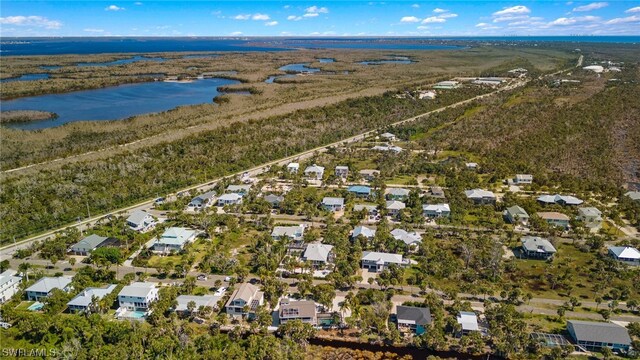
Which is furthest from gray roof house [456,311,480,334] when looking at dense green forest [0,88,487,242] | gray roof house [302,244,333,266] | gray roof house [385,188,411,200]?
dense green forest [0,88,487,242]

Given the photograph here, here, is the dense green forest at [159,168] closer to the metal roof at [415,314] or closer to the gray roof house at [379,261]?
the gray roof house at [379,261]

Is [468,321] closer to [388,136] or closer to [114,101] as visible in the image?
[388,136]

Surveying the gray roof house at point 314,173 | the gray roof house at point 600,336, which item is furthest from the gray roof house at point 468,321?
the gray roof house at point 314,173

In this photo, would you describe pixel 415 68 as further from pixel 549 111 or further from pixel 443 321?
pixel 443 321

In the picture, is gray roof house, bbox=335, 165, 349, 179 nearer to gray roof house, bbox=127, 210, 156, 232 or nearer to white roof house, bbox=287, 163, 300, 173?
white roof house, bbox=287, 163, 300, 173

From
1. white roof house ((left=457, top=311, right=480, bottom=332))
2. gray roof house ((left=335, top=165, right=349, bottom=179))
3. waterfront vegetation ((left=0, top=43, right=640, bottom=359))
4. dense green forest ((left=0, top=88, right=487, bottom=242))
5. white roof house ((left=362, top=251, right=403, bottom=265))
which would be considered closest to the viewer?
waterfront vegetation ((left=0, top=43, right=640, bottom=359))

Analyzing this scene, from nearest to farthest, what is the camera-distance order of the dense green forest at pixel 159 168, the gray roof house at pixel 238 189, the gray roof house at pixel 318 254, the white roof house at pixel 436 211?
the gray roof house at pixel 318 254, the white roof house at pixel 436 211, the dense green forest at pixel 159 168, the gray roof house at pixel 238 189
